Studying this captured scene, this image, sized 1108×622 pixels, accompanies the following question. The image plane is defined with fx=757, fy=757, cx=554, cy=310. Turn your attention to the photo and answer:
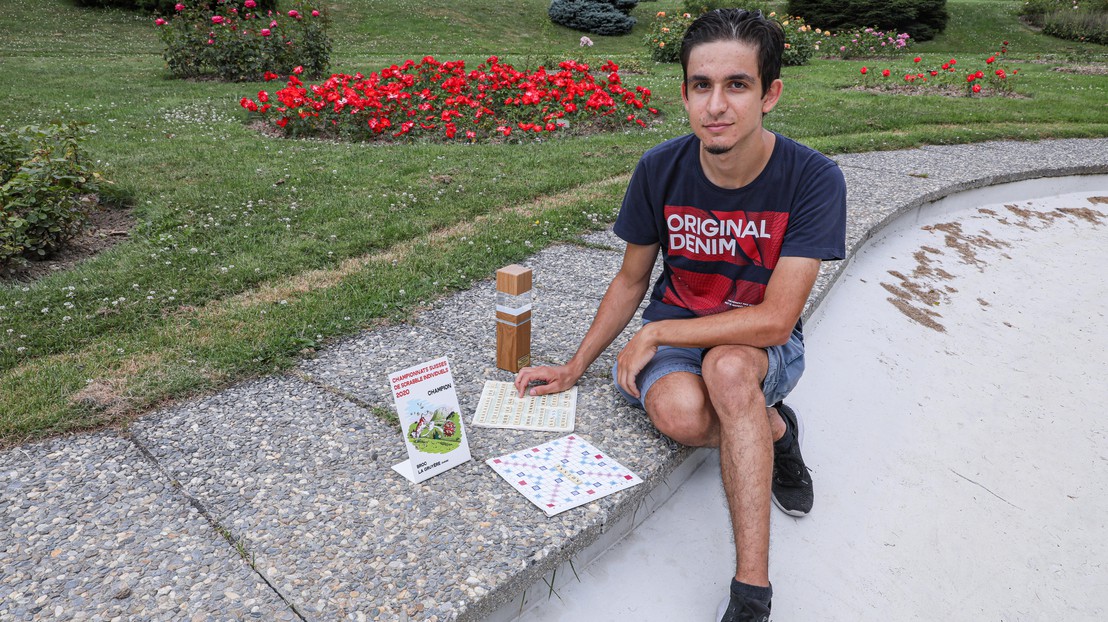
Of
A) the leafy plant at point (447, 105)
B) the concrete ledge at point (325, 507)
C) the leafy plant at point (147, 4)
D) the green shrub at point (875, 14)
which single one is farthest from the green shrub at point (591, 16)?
the concrete ledge at point (325, 507)

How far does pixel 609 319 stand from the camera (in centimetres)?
282

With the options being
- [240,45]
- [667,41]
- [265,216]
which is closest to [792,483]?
[265,216]

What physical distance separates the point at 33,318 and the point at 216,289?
0.77 metres

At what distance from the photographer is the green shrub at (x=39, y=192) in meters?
3.87

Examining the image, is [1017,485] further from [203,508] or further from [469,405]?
[203,508]

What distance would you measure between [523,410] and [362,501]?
2.41 feet

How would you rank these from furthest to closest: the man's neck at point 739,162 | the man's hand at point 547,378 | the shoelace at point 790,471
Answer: the man's hand at point 547,378
the shoelace at point 790,471
the man's neck at point 739,162

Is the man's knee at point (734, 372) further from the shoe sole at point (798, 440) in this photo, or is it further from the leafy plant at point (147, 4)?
the leafy plant at point (147, 4)

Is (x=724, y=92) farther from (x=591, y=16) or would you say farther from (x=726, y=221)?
(x=591, y=16)

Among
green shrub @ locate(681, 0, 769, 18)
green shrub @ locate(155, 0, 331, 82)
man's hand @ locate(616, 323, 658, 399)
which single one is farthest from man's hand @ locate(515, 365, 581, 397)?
green shrub @ locate(681, 0, 769, 18)

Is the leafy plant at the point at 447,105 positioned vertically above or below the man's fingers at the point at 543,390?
above

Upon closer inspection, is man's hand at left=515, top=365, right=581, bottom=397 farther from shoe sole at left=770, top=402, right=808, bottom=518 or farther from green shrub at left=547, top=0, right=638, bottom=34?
green shrub at left=547, top=0, right=638, bottom=34

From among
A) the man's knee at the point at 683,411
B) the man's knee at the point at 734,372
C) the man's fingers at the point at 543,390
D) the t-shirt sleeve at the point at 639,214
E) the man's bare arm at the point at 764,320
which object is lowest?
the man's fingers at the point at 543,390

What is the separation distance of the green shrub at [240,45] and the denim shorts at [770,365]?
29.5 feet
